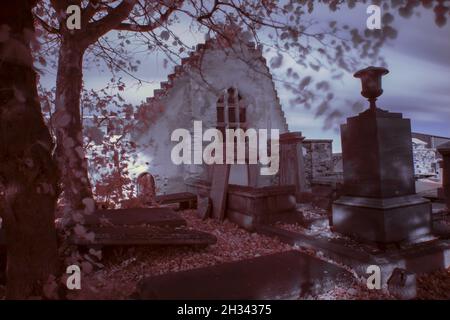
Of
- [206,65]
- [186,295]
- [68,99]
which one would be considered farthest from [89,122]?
[186,295]

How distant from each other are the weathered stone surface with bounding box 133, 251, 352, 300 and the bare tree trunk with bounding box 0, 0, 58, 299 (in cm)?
95

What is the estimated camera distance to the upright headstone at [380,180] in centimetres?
442

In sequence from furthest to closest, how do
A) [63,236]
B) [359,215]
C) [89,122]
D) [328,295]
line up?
1. [89,122]
2. [359,215]
3. [63,236]
4. [328,295]

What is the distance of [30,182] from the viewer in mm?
2482

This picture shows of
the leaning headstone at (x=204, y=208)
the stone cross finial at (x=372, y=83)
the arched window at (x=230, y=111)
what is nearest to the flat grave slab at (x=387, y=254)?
the stone cross finial at (x=372, y=83)

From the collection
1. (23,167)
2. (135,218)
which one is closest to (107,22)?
(135,218)

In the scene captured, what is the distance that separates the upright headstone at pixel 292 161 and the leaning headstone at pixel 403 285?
5464 mm

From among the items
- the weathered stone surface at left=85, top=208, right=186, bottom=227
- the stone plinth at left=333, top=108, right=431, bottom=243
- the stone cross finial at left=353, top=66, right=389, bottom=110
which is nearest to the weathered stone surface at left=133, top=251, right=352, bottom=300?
the stone plinth at left=333, top=108, right=431, bottom=243

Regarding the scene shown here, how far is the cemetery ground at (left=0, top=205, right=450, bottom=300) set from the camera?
3.20 m

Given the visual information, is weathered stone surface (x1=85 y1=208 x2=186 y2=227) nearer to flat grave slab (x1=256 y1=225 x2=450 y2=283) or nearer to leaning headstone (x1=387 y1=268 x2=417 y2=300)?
flat grave slab (x1=256 y1=225 x2=450 y2=283)

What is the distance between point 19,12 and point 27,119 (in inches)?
34.1

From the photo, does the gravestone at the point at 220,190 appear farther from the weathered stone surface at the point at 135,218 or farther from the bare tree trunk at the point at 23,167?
the bare tree trunk at the point at 23,167

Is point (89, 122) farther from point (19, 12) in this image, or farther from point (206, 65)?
point (19, 12)

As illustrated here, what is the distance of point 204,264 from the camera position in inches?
170
